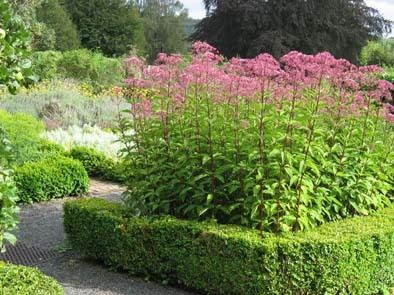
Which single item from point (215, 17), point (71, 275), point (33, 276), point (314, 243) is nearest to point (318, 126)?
point (314, 243)

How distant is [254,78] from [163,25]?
133 feet

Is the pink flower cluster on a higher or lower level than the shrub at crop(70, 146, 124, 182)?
higher

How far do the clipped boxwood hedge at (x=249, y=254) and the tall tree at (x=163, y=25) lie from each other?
3655cm

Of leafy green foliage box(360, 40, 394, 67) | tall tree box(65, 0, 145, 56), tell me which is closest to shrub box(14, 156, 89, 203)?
leafy green foliage box(360, 40, 394, 67)

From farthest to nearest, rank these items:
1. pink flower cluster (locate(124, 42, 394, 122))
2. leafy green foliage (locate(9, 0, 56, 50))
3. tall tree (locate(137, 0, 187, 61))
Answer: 1. tall tree (locate(137, 0, 187, 61))
2. leafy green foliage (locate(9, 0, 56, 50))
3. pink flower cluster (locate(124, 42, 394, 122))

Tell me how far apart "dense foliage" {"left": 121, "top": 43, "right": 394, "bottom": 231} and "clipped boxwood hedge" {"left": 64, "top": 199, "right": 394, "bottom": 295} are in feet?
0.71

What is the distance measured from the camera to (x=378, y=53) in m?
26.0

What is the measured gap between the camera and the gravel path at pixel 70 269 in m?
4.16

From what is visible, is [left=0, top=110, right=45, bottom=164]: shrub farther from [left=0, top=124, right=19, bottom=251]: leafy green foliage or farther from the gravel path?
[left=0, top=124, right=19, bottom=251]: leafy green foliage

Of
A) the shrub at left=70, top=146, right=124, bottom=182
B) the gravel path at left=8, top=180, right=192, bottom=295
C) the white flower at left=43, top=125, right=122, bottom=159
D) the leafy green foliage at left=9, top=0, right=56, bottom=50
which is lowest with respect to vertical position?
the gravel path at left=8, top=180, right=192, bottom=295

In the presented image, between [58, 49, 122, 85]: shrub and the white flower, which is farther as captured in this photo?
[58, 49, 122, 85]: shrub

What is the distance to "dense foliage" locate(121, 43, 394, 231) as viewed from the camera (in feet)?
13.6

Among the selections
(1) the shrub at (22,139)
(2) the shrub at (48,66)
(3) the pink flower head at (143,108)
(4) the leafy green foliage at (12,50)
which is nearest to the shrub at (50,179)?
(1) the shrub at (22,139)

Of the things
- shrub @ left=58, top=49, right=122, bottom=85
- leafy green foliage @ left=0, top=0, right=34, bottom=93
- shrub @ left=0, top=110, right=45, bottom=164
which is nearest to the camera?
leafy green foliage @ left=0, top=0, right=34, bottom=93
